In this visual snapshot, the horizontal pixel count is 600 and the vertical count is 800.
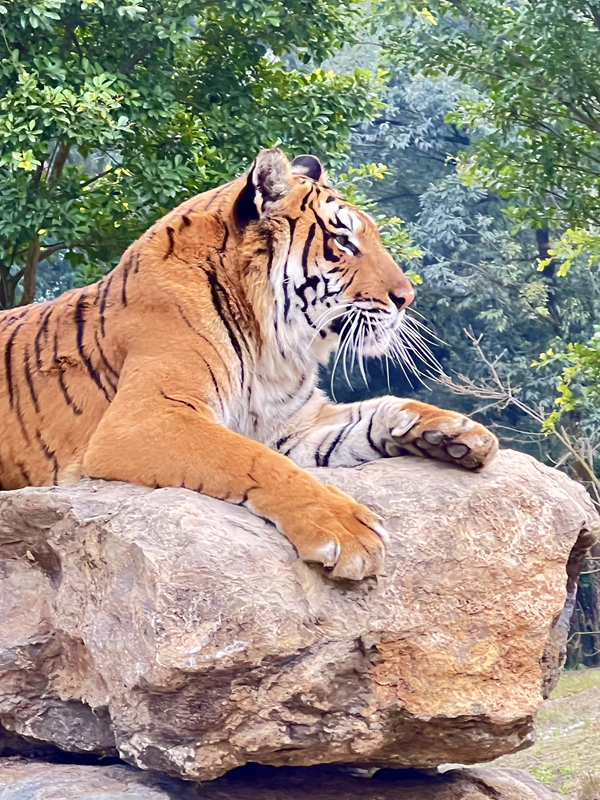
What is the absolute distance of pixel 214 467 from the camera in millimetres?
2490

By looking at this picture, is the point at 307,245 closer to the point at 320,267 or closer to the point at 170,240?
the point at 320,267

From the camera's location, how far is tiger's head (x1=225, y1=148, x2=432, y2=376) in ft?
9.78

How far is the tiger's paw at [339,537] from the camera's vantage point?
88.8 inches

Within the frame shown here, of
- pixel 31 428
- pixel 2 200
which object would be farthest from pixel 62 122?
pixel 31 428

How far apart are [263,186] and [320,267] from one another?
1.04 feet

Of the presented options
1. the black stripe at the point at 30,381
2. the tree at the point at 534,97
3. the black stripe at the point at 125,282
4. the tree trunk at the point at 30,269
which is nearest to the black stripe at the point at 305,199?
the black stripe at the point at 125,282

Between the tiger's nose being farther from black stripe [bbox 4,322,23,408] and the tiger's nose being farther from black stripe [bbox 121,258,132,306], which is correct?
black stripe [bbox 4,322,23,408]

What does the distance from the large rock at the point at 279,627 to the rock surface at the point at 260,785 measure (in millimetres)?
127

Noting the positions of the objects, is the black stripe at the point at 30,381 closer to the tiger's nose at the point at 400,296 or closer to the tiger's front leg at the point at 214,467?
the tiger's front leg at the point at 214,467

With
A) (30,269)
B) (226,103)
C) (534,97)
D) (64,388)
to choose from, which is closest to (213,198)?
(64,388)

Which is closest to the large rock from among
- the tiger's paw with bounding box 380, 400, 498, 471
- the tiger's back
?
the tiger's paw with bounding box 380, 400, 498, 471

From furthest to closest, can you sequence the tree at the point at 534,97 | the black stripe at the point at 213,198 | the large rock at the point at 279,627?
the tree at the point at 534,97, the black stripe at the point at 213,198, the large rock at the point at 279,627

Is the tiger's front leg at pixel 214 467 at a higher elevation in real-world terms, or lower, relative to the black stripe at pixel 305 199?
lower

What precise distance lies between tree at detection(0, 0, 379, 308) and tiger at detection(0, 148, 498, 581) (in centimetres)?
262
